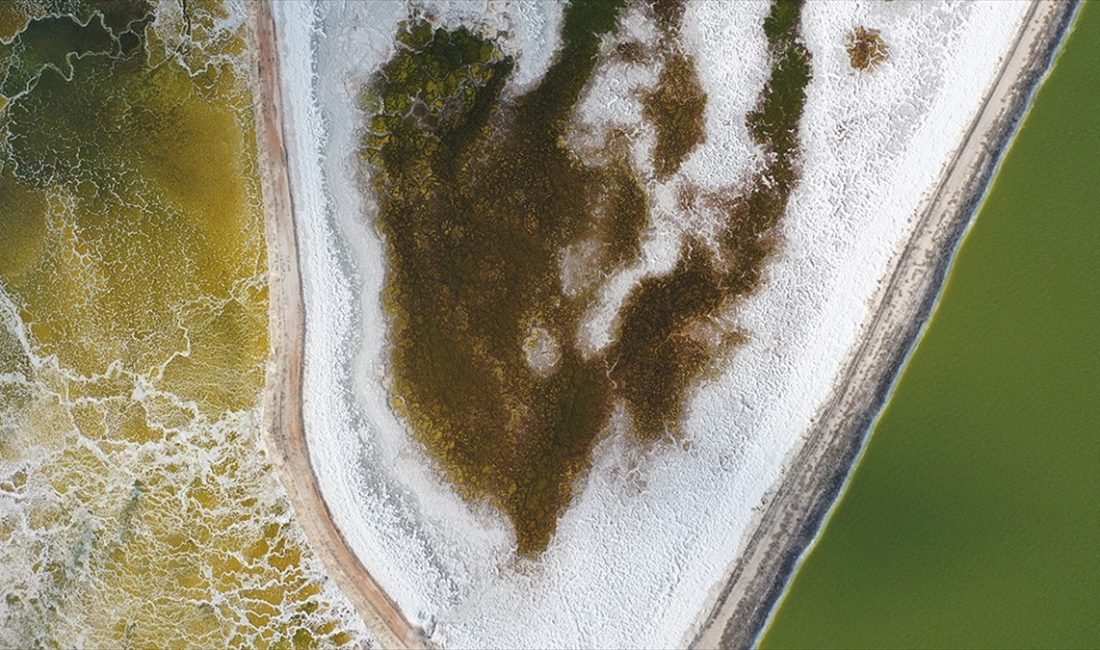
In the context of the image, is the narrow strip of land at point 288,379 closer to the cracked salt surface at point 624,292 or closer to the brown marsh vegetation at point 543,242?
the cracked salt surface at point 624,292

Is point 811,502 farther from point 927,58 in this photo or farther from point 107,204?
point 107,204

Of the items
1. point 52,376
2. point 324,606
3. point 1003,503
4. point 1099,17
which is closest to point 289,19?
point 52,376

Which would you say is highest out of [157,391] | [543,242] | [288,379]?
[543,242]

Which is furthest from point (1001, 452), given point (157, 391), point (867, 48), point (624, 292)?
point (157, 391)

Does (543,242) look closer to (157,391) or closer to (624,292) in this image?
(624,292)

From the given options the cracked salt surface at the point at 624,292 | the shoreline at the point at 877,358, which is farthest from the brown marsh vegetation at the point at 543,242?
the shoreline at the point at 877,358

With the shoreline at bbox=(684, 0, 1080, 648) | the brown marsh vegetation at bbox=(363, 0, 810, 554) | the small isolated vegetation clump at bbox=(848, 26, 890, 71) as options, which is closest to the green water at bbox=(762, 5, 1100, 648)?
the shoreline at bbox=(684, 0, 1080, 648)
